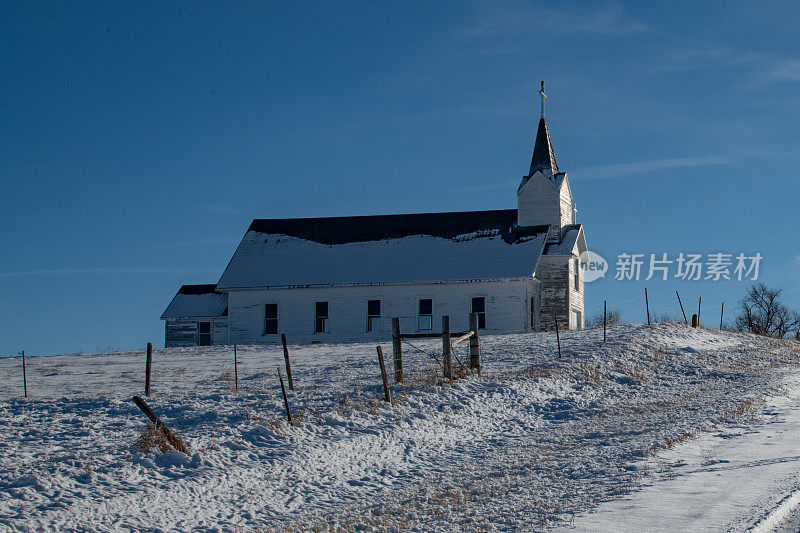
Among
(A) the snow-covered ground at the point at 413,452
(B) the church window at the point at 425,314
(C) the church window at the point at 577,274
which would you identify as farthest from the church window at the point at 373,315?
(A) the snow-covered ground at the point at 413,452

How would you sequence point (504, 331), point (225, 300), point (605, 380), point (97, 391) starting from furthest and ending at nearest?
point (225, 300)
point (504, 331)
point (605, 380)
point (97, 391)

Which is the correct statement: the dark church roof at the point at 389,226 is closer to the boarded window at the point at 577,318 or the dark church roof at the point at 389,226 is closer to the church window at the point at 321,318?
the church window at the point at 321,318

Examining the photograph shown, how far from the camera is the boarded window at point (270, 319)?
135ft

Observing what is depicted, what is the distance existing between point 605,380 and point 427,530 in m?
14.6

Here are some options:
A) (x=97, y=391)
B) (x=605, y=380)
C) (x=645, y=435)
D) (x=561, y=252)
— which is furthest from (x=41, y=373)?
(x=561, y=252)

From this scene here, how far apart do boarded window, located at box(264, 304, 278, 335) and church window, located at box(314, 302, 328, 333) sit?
2106mm

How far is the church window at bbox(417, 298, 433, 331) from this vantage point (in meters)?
39.3

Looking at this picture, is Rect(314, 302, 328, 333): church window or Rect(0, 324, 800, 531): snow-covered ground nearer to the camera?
Rect(0, 324, 800, 531): snow-covered ground

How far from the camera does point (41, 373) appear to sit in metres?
26.3

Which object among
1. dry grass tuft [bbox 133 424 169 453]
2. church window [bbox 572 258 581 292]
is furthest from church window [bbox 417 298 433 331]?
dry grass tuft [bbox 133 424 169 453]

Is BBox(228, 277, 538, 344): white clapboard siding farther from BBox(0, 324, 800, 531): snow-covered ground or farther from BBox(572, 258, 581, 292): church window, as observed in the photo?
BBox(0, 324, 800, 531): snow-covered ground

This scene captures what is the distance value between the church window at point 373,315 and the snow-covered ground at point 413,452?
50.3 feet

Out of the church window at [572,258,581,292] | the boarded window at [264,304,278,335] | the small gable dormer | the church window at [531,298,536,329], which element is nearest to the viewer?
the church window at [531,298,536,329]

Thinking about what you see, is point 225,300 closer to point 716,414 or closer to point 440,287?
point 440,287
